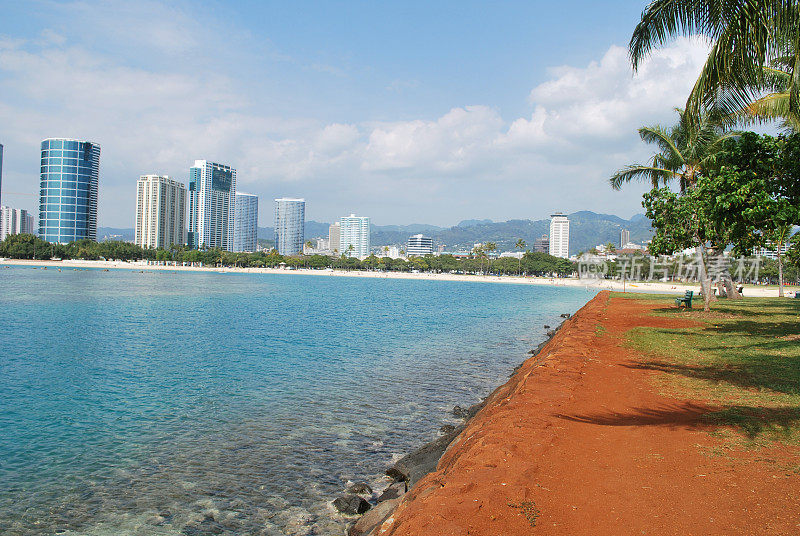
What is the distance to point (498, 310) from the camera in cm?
4322

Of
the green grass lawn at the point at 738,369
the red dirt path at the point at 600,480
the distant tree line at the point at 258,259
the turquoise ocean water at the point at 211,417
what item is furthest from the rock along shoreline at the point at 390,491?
the distant tree line at the point at 258,259

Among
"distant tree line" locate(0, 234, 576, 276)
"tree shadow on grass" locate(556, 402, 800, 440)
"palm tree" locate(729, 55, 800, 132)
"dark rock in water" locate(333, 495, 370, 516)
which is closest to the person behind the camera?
"tree shadow on grass" locate(556, 402, 800, 440)

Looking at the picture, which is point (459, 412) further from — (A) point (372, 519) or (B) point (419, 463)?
(A) point (372, 519)

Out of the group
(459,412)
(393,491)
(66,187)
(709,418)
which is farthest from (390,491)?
(66,187)

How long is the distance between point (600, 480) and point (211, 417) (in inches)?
367

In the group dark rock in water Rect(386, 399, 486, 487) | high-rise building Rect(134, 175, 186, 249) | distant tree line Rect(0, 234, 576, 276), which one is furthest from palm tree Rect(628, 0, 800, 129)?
high-rise building Rect(134, 175, 186, 249)

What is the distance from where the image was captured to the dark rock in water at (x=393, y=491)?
7.29m

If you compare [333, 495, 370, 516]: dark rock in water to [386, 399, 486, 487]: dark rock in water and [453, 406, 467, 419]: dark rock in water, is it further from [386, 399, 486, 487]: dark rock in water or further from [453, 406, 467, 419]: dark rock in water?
[453, 406, 467, 419]: dark rock in water

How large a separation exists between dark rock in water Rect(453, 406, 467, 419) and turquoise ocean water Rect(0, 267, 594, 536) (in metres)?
0.20

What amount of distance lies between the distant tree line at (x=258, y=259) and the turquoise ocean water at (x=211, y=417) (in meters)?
119

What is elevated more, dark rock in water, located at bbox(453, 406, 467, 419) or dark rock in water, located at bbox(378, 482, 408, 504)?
dark rock in water, located at bbox(378, 482, 408, 504)

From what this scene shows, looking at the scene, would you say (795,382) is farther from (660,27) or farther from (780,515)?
(660,27)

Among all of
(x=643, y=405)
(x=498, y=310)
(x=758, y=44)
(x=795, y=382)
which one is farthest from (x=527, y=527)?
(x=498, y=310)

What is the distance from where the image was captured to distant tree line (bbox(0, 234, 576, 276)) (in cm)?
12719
